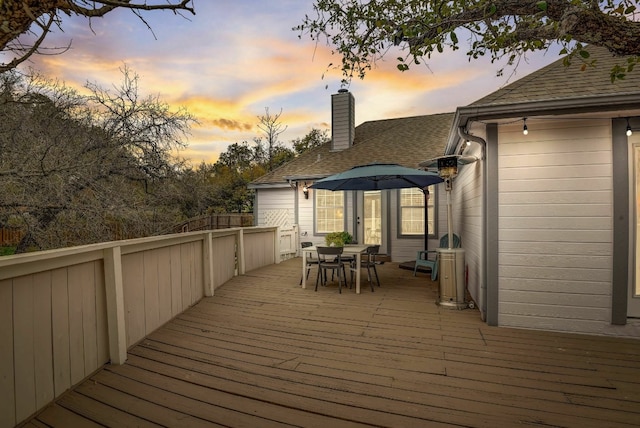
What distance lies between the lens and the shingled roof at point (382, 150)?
9.30 m

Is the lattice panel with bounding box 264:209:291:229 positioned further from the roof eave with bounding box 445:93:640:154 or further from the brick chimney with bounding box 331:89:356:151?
the roof eave with bounding box 445:93:640:154

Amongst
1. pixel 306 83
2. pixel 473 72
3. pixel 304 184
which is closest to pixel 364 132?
pixel 306 83

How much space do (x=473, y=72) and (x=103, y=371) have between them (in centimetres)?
870

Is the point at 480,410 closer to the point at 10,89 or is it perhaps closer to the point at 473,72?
the point at 473,72

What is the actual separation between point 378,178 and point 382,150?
4.11 m

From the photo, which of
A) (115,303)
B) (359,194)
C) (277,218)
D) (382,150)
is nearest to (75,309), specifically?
(115,303)

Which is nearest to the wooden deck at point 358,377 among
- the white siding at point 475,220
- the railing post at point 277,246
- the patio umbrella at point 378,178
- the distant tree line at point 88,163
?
the white siding at point 475,220

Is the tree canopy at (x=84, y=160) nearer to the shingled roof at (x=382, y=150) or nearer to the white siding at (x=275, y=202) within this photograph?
the white siding at (x=275, y=202)

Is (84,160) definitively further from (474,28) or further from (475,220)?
(475,220)

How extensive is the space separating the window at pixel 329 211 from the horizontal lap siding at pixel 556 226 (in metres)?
5.88

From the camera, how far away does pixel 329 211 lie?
959cm

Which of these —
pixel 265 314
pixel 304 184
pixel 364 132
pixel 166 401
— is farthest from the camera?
pixel 364 132

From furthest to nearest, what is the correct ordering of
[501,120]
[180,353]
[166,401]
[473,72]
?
[473,72] → [501,120] → [180,353] → [166,401]

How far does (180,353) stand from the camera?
10.0 ft
